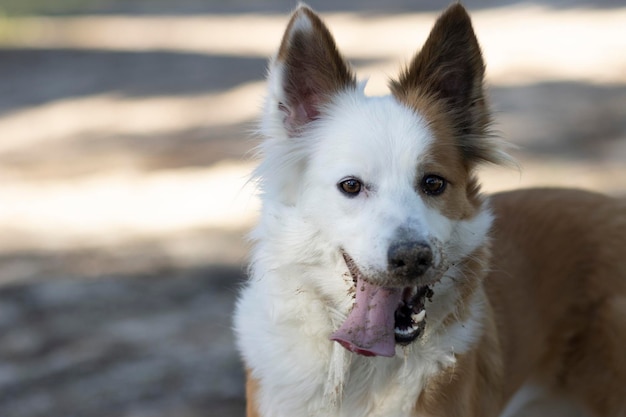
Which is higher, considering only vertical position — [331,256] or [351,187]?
[351,187]

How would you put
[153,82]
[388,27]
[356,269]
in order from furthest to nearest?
[388,27] < [153,82] < [356,269]

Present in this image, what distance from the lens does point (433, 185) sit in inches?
154

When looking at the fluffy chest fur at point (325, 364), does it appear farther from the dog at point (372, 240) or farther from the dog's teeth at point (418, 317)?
the dog's teeth at point (418, 317)

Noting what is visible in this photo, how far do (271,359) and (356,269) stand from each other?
1.99 feet

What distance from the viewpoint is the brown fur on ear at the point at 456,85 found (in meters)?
4.12

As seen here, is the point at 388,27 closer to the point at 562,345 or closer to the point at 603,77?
the point at 603,77

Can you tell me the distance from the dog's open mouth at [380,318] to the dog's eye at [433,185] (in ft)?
1.31

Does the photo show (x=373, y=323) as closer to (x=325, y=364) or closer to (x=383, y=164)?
(x=325, y=364)

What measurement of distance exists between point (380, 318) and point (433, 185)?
60cm

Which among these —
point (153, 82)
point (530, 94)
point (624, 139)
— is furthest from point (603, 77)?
point (153, 82)

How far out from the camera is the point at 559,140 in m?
10.8

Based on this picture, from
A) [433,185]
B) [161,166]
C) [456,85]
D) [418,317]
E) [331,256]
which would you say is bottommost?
[161,166]

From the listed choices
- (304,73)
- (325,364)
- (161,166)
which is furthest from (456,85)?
(161,166)

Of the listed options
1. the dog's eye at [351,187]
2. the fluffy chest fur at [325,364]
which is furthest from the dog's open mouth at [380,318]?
the dog's eye at [351,187]
